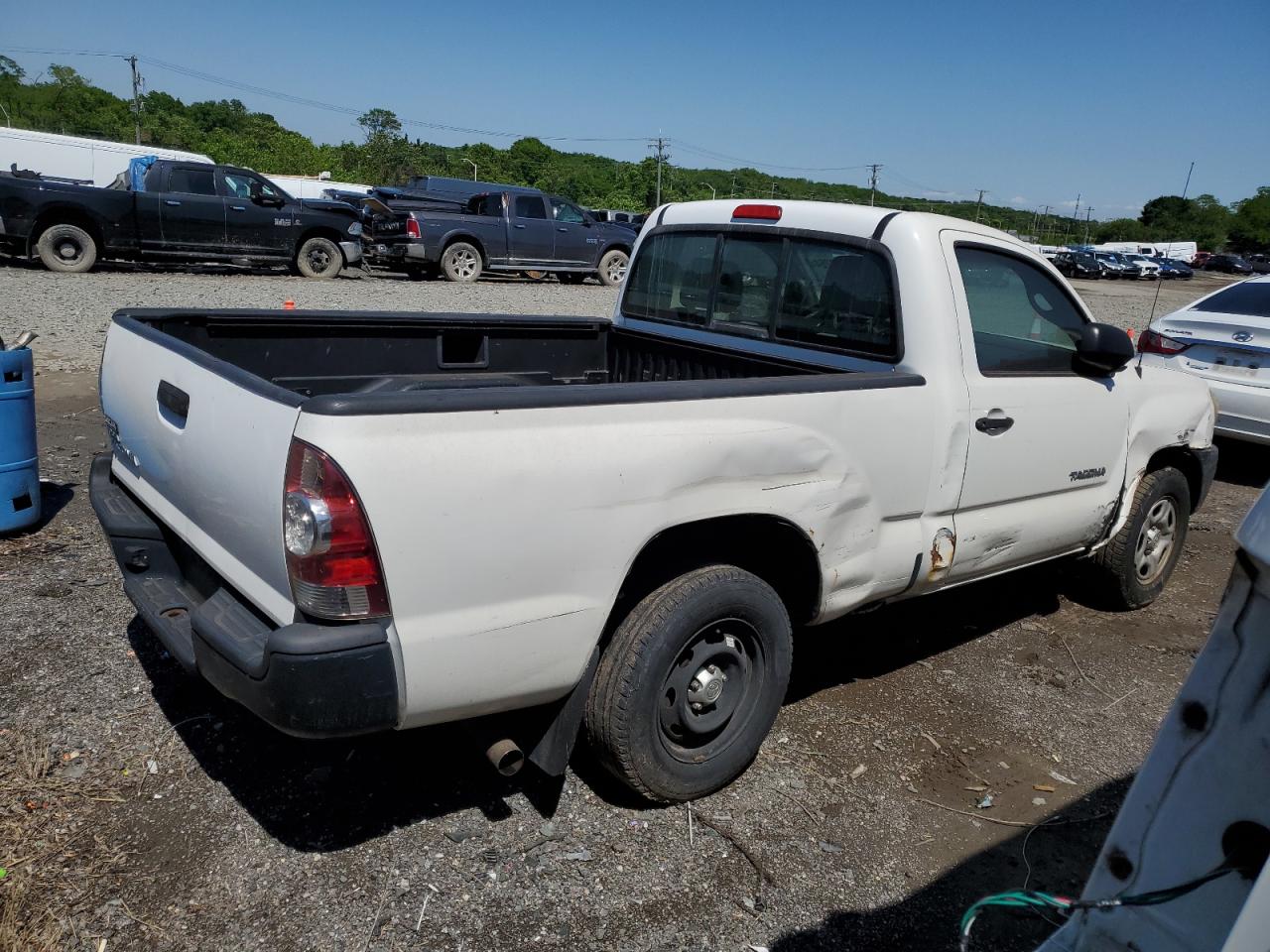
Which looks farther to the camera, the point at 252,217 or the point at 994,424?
the point at 252,217

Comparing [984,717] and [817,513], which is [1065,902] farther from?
[984,717]

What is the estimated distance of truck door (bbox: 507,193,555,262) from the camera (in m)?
19.5

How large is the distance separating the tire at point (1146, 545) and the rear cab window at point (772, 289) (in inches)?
77.9

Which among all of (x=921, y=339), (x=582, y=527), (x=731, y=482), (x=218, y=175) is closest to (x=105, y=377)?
(x=582, y=527)

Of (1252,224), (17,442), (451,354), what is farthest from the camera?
(1252,224)

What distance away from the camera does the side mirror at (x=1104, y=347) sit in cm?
385

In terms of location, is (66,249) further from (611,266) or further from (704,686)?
(704,686)

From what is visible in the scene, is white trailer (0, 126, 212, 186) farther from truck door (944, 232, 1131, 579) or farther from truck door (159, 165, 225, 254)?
truck door (944, 232, 1131, 579)

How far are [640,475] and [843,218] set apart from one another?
1.78 meters

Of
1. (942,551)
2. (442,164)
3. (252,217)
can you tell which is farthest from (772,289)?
(442,164)

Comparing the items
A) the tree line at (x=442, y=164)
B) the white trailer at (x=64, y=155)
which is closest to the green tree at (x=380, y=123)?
the tree line at (x=442, y=164)

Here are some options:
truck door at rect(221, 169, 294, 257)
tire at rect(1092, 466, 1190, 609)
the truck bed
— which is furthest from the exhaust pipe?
truck door at rect(221, 169, 294, 257)

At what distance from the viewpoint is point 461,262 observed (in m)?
19.1

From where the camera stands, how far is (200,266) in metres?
17.8
